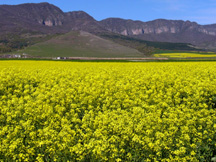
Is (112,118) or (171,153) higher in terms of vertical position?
(112,118)

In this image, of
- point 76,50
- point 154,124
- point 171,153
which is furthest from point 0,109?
point 76,50

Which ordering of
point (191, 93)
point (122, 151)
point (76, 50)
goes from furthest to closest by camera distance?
point (76, 50) → point (191, 93) → point (122, 151)

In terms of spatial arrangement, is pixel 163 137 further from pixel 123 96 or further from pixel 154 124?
pixel 123 96

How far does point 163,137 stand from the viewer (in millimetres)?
7309

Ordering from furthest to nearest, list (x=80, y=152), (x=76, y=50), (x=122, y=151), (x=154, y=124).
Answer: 1. (x=76, y=50)
2. (x=154, y=124)
3. (x=122, y=151)
4. (x=80, y=152)

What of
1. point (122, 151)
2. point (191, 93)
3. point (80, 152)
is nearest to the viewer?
point (80, 152)

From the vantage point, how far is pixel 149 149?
7090 millimetres

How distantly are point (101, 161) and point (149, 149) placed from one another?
1.55 m

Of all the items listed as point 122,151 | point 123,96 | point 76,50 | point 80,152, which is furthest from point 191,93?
point 76,50

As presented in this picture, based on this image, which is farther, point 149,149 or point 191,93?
point 191,93

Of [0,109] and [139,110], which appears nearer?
[139,110]

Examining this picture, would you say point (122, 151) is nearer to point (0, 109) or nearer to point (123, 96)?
point (123, 96)

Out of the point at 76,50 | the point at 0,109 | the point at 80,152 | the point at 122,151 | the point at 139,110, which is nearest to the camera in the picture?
the point at 80,152

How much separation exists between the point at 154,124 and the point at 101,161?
2622 mm
